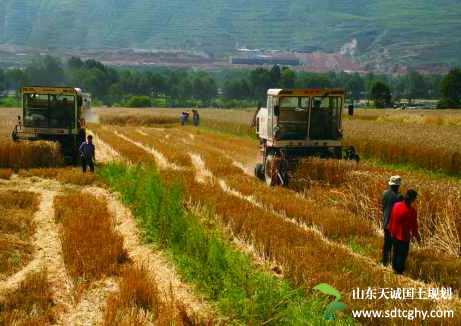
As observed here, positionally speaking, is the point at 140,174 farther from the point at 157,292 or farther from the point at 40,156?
the point at 157,292

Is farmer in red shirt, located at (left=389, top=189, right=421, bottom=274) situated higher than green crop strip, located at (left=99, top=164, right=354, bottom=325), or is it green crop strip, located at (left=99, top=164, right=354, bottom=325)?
farmer in red shirt, located at (left=389, top=189, right=421, bottom=274)

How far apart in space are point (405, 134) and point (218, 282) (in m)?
18.9

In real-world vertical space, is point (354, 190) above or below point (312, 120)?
below

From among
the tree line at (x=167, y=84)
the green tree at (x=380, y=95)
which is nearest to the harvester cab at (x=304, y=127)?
the green tree at (x=380, y=95)

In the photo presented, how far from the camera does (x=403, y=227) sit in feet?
26.7

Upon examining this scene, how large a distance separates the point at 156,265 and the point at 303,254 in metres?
2.28

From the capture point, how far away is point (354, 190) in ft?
41.7

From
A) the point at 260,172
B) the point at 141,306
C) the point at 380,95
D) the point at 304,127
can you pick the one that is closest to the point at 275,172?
the point at 304,127

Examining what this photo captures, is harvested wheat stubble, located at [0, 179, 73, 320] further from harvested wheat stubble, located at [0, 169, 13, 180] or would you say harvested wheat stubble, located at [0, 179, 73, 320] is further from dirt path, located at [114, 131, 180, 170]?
dirt path, located at [114, 131, 180, 170]

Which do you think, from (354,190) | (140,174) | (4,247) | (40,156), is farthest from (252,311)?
(40,156)

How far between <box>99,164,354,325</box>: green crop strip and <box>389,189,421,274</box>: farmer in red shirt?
71.5 inches

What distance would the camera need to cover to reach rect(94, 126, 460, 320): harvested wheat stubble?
7.62 metres

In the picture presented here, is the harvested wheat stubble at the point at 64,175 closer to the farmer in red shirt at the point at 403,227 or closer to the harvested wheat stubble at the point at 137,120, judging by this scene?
the farmer in red shirt at the point at 403,227

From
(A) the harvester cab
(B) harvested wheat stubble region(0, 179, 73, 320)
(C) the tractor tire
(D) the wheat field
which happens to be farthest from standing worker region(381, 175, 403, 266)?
(C) the tractor tire
